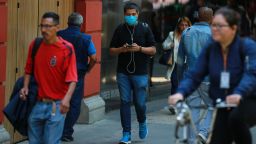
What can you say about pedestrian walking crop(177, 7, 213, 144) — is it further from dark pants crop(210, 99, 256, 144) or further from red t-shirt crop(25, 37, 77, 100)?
dark pants crop(210, 99, 256, 144)

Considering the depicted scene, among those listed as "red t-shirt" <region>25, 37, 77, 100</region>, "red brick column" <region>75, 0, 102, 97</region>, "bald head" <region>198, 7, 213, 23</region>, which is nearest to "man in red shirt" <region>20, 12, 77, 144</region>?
"red t-shirt" <region>25, 37, 77, 100</region>

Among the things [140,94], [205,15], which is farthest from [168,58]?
[205,15]

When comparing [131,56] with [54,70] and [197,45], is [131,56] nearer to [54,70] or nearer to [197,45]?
[197,45]

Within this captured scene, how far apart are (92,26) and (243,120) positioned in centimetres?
586

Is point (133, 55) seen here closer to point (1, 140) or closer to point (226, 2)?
point (1, 140)

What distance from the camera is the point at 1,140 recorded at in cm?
858

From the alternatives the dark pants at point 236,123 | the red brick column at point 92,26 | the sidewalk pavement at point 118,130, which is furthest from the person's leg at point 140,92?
the dark pants at point 236,123

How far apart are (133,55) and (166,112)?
11.9 feet

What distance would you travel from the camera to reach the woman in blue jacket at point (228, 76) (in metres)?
5.84

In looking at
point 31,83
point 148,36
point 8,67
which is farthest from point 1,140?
point 148,36

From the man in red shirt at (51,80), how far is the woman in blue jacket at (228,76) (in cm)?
136

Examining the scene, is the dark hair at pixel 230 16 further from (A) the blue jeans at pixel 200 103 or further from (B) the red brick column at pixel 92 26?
(B) the red brick column at pixel 92 26

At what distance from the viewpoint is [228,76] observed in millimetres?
5910

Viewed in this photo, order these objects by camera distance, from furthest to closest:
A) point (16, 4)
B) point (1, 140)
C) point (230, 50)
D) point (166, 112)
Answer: point (166, 112)
point (16, 4)
point (1, 140)
point (230, 50)
